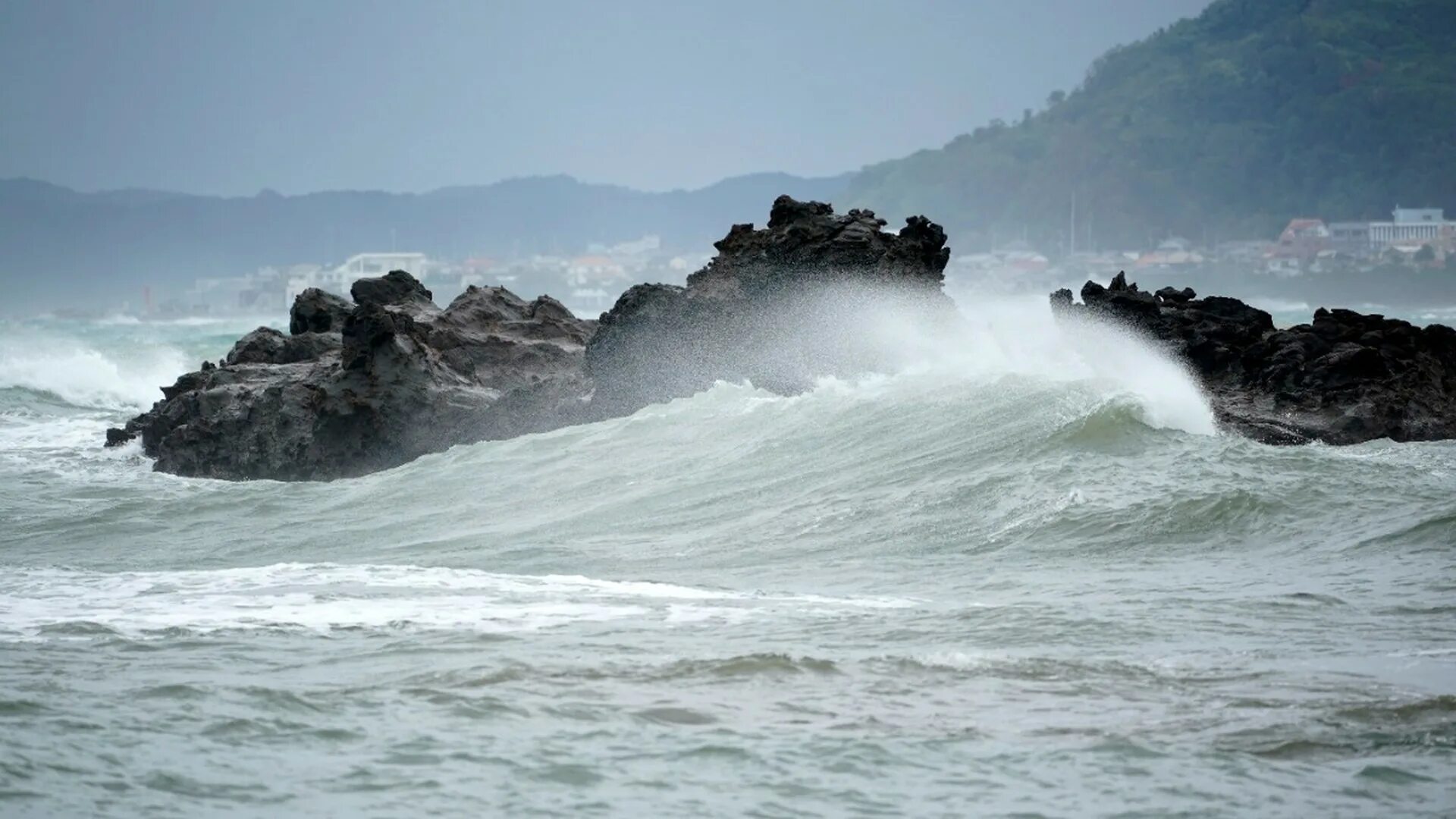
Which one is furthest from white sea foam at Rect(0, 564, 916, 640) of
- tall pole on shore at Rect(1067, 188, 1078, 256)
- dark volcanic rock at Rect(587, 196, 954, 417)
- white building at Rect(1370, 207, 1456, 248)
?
tall pole on shore at Rect(1067, 188, 1078, 256)

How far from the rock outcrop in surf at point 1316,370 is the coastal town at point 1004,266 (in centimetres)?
9367

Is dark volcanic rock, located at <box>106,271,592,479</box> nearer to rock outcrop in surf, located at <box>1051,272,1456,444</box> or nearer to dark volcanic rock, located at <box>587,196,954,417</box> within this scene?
dark volcanic rock, located at <box>587,196,954,417</box>

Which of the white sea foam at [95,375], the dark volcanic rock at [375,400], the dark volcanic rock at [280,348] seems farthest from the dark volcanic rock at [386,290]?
the white sea foam at [95,375]

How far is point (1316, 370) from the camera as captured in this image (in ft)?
56.6

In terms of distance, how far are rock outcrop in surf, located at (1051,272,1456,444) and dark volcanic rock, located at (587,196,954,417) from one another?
7.91ft

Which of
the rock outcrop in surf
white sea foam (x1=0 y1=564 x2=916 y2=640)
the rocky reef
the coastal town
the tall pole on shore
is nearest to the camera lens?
white sea foam (x1=0 y1=564 x2=916 y2=640)

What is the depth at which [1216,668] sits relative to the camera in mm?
8031

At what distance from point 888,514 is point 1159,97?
518 feet

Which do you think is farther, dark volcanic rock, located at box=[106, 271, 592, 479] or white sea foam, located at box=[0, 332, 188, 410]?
white sea foam, located at box=[0, 332, 188, 410]

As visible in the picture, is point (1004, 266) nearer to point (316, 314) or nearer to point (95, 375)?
point (95, 375)

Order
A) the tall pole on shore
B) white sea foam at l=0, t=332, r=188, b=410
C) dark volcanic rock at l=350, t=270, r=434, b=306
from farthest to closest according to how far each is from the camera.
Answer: the tall pole on shore < white sea foam at l=0, t=332, r=188, b=410 < dark volcanic rock at l=350, t=270, r=434, b=306

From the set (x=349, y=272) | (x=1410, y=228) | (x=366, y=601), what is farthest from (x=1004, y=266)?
(x=366, y=601)

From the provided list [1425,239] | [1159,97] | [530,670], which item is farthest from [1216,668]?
[1159,97]

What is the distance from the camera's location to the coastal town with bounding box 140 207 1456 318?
382 feet
